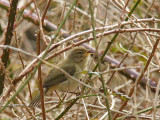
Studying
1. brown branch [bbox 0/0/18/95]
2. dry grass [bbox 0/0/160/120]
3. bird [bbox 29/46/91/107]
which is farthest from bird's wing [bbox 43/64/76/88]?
brown branch [bbox 0/0/18/95]

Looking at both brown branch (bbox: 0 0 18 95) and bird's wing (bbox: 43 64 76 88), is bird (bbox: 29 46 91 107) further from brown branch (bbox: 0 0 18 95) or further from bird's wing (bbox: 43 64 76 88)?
brown branch (bbox: 0 0 18 95)

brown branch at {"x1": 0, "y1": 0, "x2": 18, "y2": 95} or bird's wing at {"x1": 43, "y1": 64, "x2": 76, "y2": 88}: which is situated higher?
brown branch at {"x1": 0, "y1": 0, "x2": 18, "y2": 95}

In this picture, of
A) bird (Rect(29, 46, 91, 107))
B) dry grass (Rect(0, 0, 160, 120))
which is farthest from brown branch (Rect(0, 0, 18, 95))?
bird (Rect(29, 46, 91, 107))

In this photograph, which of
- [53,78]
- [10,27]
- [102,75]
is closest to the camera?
[102,75]

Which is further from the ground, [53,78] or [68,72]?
[68,72]

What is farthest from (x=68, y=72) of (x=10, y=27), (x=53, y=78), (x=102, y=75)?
(x=102, y=75)

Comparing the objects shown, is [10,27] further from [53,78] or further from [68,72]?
[68,72]

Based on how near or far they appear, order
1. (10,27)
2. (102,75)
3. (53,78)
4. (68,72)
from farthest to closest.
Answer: (68,72) < (53,78) < (10,27) < (102,75)

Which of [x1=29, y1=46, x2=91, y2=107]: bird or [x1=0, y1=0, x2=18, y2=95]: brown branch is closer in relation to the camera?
[x1=0, y1=0, x2=18, y2=95]: brown branch

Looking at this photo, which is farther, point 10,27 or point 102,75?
point 10,27
